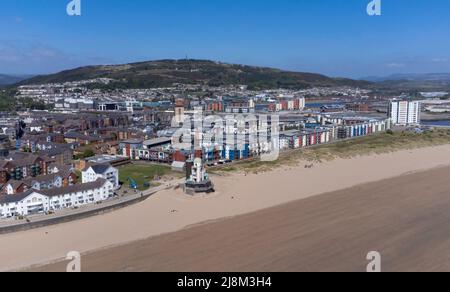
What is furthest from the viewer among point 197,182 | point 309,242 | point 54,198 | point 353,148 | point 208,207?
point 353,148

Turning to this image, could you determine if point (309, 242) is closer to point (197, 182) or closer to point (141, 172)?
point (197, 182)

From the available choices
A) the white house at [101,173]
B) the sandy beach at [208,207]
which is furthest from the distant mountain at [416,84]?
the white house at [101,173]

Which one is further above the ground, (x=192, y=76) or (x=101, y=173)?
(x=192, y=76)

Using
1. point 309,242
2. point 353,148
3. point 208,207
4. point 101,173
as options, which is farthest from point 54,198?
point 353,148

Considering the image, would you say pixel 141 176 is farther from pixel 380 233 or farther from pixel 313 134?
pixel 313 134

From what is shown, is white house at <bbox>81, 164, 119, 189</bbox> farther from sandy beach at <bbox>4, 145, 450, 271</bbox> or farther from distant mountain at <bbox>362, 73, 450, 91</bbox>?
distant mountain at <bbox>362, 73, 450, 91</bbox>
